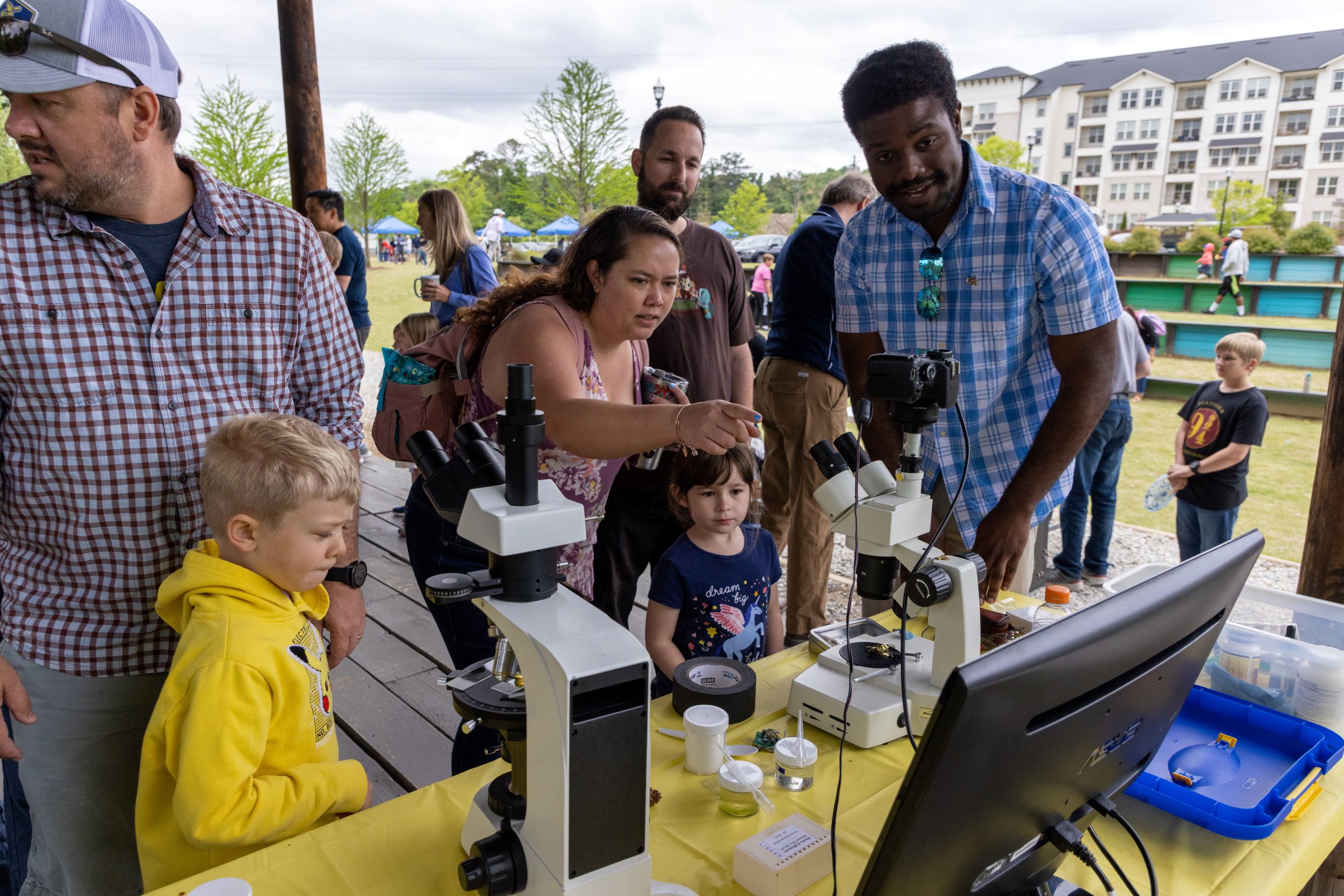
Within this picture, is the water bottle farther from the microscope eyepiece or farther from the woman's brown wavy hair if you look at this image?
the woman's brown wavy hair

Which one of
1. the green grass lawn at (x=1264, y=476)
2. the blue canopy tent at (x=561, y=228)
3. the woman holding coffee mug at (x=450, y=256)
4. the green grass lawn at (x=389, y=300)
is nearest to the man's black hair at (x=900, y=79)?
the woman holding coffee mug at (x=450, y=256)

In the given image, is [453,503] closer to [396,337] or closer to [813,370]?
[396,337]

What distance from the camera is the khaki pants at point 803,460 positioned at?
306cm

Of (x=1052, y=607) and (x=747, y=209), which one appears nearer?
(x=1052, y=607)

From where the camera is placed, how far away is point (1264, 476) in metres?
6.74

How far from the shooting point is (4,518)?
128 cm

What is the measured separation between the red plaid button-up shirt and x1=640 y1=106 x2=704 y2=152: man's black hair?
4.57ft

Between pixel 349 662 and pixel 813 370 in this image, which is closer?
pixel 349 662

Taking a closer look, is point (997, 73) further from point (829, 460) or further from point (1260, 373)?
point (829, 460)

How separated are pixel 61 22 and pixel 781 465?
8.76 feet

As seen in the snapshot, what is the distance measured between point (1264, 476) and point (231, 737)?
8.03 m

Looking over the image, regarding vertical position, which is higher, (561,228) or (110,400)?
(561,228)

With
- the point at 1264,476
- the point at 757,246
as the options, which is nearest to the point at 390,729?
the point at 1264,476

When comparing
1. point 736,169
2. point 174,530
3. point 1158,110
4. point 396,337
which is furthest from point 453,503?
point 1158,110
